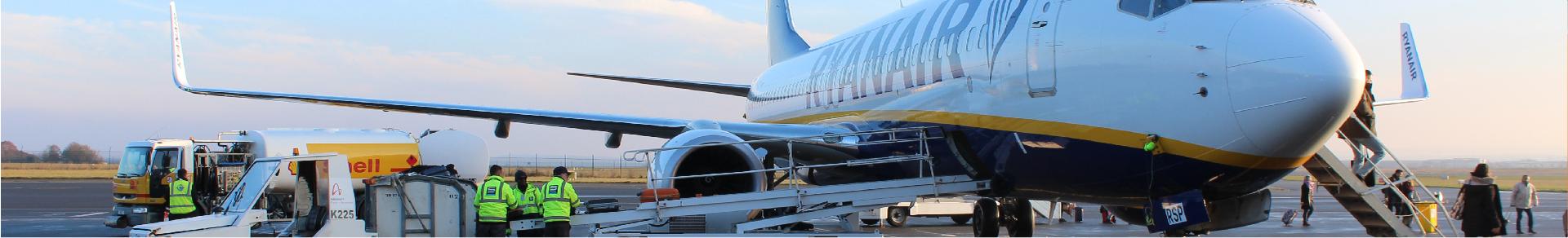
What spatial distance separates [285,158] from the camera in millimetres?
11156

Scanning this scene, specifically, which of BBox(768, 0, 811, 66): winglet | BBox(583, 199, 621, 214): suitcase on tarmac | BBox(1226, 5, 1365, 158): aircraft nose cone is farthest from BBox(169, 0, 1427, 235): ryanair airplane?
BBox(768, 0, 811, 66): winglet

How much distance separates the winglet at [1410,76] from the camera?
1318 centimetres

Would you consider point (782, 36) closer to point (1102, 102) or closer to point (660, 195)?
point (660, 195)

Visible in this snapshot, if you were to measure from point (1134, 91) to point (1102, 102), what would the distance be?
11.4 inches

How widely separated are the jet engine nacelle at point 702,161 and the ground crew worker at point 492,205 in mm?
1326

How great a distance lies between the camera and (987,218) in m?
12.3

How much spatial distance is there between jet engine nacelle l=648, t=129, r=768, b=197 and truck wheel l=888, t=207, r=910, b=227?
806 cm

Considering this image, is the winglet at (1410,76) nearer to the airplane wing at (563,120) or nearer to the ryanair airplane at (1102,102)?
the ryanair airplane at (1102,102)

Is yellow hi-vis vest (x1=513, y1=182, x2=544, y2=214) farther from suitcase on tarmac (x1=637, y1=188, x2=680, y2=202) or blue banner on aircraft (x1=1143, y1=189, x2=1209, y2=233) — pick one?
blue banner on aircraft (x1=1143, y1=189, x2=1209, y2=233)

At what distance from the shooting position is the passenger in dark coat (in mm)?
13266

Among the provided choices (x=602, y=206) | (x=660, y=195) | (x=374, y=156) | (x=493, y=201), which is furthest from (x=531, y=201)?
(x=374, y=156)

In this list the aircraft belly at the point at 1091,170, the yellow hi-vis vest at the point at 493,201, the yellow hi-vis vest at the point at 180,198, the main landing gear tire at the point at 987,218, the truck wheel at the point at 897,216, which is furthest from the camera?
the truck wheel at the point at 897,216

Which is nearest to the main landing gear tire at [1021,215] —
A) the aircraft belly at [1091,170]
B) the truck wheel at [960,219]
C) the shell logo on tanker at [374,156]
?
the aircraft belly at [1091,170]

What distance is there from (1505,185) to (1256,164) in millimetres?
41244
